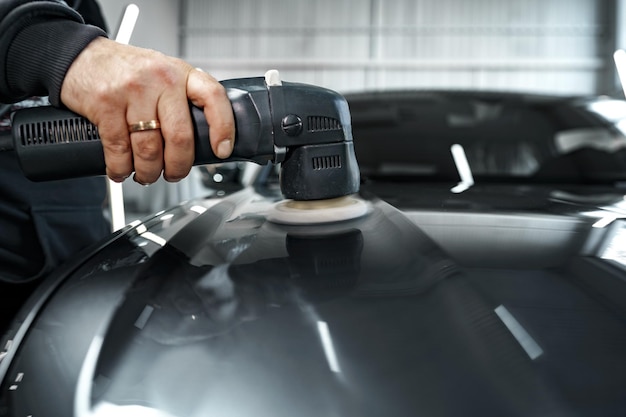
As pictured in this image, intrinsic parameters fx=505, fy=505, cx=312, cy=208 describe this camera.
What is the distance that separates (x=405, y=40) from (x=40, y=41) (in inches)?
308

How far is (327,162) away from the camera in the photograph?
2.69 feet

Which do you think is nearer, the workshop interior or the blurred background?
the workshop interior

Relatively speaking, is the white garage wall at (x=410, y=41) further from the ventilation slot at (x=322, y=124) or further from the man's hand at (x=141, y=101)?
the man's hand at (x=141, y=101)

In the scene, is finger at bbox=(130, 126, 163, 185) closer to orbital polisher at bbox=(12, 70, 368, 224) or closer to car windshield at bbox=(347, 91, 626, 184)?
orbital polisher at bbox=(12, 70, 368, 224)

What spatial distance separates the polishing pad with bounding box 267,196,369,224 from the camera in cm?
83

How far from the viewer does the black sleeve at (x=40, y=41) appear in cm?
68

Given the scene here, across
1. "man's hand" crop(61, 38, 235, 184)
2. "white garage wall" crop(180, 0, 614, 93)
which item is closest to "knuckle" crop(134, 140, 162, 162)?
"man's hand" crop(61, 38, 235, 184)

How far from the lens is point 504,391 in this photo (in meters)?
0.41

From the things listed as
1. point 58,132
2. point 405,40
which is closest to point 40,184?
point 58,132

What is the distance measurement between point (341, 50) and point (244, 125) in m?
7.64

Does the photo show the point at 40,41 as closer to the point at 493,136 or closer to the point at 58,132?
the point at 58,132

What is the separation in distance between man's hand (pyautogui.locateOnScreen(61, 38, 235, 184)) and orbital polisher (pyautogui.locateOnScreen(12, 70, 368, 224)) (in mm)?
21

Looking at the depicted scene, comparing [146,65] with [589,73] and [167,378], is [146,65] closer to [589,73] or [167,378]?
[167,378]

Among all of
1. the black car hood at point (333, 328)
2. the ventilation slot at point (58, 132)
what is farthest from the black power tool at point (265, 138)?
the black car hood at point (333, 328)
